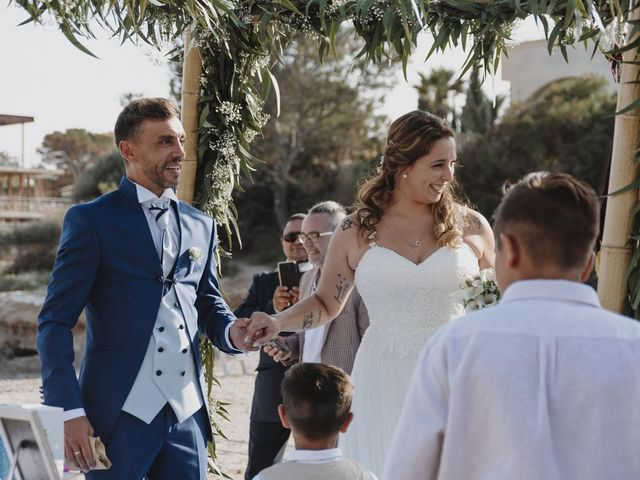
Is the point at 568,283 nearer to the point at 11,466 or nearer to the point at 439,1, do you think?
the point at 11,466

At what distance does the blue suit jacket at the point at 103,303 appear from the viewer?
148 inches

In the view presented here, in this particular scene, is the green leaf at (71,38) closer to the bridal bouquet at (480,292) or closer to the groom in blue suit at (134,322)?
the groom in blue suit at (134,322)

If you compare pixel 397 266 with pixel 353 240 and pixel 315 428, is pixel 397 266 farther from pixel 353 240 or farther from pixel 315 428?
pixel 315 428

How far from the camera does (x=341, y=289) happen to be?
4750mm

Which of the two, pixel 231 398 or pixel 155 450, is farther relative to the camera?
pixel 231 398

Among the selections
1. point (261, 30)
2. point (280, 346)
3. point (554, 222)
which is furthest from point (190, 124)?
point (554, 222)

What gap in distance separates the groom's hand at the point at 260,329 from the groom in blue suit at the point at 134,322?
0.78ft

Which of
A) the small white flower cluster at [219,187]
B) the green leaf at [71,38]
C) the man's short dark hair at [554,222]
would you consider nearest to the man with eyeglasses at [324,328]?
the small white flower cluster at [219,187]

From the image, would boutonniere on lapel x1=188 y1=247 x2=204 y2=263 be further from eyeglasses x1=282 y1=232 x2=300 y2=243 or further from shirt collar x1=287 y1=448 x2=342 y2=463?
eyeglasses x1=282 y1=232 x2=300 y2=243

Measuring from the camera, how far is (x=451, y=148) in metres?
4.55

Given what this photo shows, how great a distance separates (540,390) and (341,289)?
256cm

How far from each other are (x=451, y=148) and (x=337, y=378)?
1.70 metres

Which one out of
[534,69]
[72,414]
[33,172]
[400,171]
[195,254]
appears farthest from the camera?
[33,172]

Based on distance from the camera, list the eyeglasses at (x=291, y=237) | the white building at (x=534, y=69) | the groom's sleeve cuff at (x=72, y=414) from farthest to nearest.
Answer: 1. the white building at (x=534, y=69)
2. the eyeglasses at (x=291, y=237)
3. the groom's sleeve cuff at (x=72, y=414)
